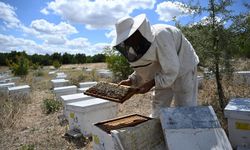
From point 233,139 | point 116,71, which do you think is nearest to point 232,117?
point 233,139

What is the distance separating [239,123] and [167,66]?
4.31ft

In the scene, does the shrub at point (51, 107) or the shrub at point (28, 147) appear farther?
the shrub at point (51, 107)

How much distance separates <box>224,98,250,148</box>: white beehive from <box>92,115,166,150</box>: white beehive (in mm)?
1214

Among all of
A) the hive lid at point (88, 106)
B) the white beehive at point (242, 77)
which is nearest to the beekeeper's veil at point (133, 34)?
the hive lid at point (88, 106)

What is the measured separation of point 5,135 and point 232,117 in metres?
3.93

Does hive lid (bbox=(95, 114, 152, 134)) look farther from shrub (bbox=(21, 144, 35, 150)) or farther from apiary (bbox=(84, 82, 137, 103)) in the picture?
shrub (bbox=(21, 144, 35, 150))

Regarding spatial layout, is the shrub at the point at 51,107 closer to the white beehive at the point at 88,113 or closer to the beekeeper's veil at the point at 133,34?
the white beehive at the point at 88,113

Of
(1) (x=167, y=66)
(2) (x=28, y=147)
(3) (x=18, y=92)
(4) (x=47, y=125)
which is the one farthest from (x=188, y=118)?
(3) (x=18, y=92)

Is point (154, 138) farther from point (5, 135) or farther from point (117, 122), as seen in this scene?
point (5, 135)

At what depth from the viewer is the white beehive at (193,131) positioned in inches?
81.7

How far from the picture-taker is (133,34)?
2584 mm

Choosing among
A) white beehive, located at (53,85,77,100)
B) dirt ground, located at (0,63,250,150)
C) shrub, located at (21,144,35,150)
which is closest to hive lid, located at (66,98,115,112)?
dirt ground, located at (0,63,250,150)

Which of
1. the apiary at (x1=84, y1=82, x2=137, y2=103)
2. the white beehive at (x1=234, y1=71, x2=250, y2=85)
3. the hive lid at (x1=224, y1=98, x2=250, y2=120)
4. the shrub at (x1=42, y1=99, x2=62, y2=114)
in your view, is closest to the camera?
the apiary at (x1=84, y1=82, x2=137, y2=103)

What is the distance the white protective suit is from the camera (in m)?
2.71
